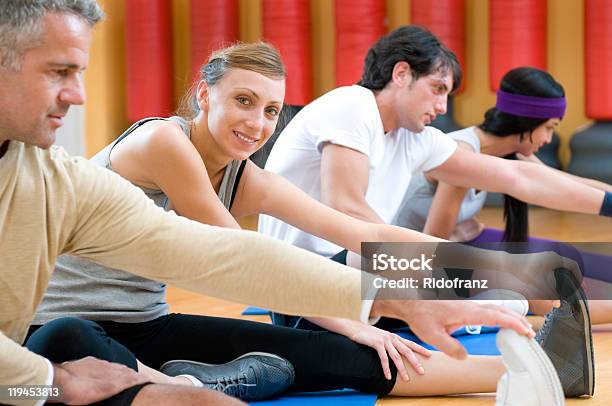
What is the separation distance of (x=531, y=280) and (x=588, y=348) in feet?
1.19

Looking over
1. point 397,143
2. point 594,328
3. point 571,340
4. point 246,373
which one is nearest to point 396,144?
point 397,143

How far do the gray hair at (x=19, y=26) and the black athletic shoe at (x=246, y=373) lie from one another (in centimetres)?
78

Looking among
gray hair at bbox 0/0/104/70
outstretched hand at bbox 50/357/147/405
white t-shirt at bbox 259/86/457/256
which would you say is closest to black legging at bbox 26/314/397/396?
outstretched hand at bbox 50/357/147/405

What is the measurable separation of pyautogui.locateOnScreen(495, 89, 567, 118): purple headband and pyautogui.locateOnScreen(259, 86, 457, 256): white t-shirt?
18.0 inches

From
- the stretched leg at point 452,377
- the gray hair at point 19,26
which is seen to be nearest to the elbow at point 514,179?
the stretched leg at point 452,377

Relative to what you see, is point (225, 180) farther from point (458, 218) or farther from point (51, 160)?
point (458, 218)

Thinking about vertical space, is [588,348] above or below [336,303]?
below

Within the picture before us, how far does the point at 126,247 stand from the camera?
135cm

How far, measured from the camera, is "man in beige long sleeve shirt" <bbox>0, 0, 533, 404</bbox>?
1.23 m

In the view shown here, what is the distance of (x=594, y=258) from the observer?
2990 mm

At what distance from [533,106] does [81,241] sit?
196 centimetres

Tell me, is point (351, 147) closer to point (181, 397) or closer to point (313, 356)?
point (313, 356)

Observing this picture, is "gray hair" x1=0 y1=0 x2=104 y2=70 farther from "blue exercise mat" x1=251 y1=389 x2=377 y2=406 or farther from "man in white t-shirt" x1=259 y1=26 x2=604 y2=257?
"man in white t-shirt" x1=259 y1=26 x2=604 y2=257

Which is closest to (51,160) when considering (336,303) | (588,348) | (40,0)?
(40,0)
